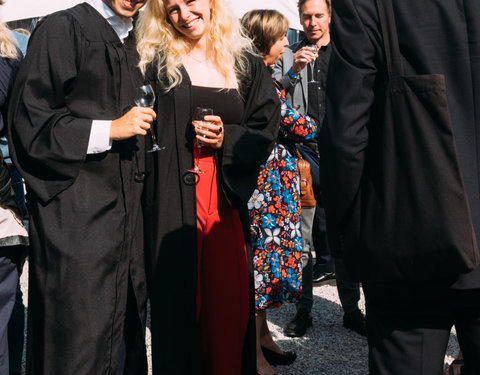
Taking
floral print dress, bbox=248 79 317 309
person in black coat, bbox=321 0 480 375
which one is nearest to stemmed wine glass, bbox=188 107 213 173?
person in black coat, bbox=321 0 480 375

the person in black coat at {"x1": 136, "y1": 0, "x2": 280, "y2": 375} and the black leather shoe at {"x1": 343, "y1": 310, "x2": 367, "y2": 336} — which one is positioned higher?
the person in black coat at {"x1": 136, "y1": 0, "x2": 280, "y2": 375}

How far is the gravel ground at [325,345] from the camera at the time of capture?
3.80 m

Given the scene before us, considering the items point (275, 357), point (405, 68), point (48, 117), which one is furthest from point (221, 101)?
point (275, 357)

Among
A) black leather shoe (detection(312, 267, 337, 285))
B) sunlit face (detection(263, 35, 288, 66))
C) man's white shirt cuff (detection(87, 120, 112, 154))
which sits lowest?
black leather shoe (detection(312, 267, 337, 285))

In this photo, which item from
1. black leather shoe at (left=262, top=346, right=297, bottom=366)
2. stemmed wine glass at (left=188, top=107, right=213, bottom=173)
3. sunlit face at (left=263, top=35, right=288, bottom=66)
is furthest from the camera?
black leather shoe at (left=262, top=346, right=297, bottom=366)

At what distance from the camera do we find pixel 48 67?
90.7 inches

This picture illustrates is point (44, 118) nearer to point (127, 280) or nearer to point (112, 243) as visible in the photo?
point (112, 243)

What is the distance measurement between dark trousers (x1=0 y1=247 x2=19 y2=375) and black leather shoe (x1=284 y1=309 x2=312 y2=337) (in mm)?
2372

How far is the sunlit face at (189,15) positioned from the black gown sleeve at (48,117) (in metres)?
0.56

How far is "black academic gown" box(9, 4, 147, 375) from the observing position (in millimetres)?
2305

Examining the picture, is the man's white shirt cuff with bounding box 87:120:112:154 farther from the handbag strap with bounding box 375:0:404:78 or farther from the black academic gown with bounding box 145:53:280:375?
the handbag strap with bounding box 375:0:404:78

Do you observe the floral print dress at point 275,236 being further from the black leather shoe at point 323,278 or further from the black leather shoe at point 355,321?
the black leather shoe at point 323,278

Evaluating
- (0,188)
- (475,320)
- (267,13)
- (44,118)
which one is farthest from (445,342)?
(267,13)

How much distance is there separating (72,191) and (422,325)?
1524mm
